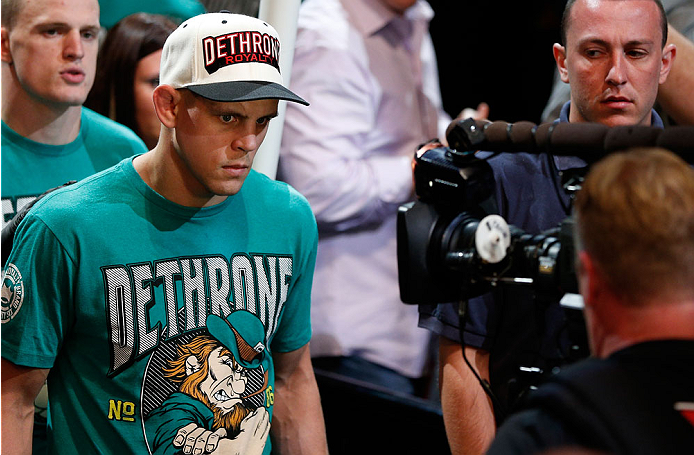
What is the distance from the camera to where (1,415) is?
5.25 ft

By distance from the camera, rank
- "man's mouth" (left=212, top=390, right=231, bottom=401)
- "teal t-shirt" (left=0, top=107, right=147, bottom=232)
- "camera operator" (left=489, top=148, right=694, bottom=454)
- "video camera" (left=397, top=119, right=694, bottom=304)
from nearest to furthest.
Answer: "camera operator" (left=489, top=148, right=694, bottom=454) → "video camera" (left=397, top=119, right=694, bottom=304) → "man's mouth" (left=212, top=390, right=231, bottom=401) → "teal t-shirt" (left=0, top=107, right=147, bottom=232)

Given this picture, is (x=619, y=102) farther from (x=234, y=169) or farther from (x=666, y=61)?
(x=234, y=169)

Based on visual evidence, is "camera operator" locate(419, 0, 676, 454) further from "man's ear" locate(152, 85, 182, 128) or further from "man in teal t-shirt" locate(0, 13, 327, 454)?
"man's ear" locate(152, 85, 182, 128)

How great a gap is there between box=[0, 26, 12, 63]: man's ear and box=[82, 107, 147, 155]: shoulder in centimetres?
26

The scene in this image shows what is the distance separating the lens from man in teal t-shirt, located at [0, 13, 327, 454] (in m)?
1.64

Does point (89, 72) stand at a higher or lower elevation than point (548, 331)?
higher

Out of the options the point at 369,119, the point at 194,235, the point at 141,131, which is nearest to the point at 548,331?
the point at 194,235

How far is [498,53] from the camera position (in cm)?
410

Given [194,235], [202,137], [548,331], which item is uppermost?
[202,137]

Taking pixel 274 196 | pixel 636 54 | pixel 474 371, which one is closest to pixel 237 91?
pixel 274 196

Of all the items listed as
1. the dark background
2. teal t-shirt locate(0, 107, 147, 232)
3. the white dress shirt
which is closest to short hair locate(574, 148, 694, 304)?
teal t-shirt locate(0, 107, 147, 232)

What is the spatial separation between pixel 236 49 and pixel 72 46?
92 centimetres

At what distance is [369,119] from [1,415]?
1.76m

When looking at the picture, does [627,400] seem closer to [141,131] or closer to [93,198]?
[93,198]
